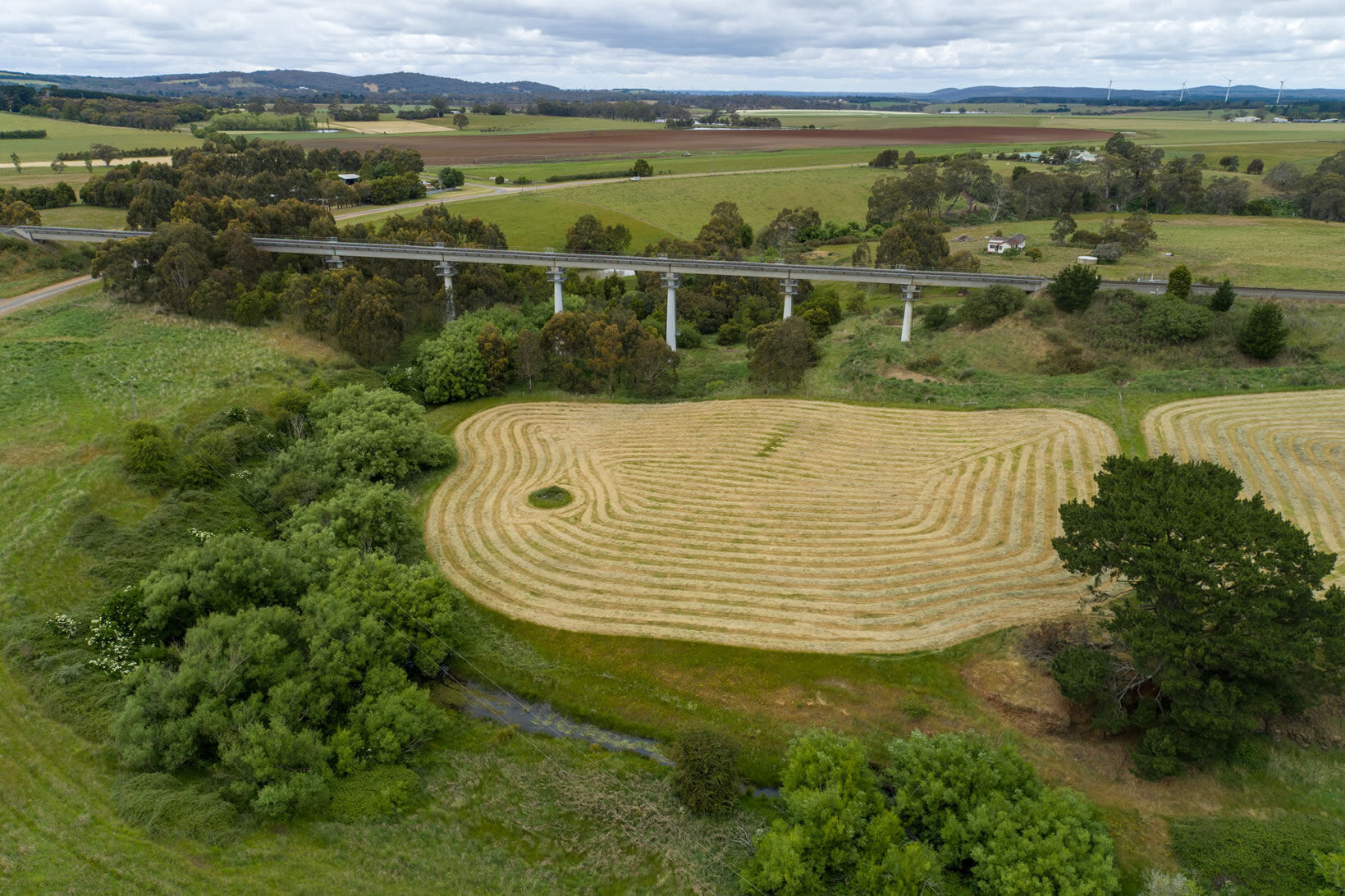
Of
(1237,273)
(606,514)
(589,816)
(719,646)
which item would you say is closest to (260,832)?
(589,816)

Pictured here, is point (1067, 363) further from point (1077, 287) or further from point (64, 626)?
point (64, 626)

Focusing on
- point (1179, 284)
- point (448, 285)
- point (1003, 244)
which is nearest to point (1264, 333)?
point (1179, 284)

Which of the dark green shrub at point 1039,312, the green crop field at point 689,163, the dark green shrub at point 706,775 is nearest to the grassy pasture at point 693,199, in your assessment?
the green crop field at point 689,163

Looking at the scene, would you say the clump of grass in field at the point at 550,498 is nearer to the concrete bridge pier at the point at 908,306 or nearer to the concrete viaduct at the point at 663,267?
the concrete viaduct at the point at 663,267

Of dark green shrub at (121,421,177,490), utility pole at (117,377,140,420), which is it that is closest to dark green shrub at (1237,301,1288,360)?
dark green shrub at (121,421,177,490)

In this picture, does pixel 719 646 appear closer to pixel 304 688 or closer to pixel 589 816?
pixel 589 816

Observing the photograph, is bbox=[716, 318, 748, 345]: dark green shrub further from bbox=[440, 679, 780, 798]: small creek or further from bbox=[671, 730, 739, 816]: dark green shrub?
bbox=[671, 730, 739, 816]: dark green shrub
